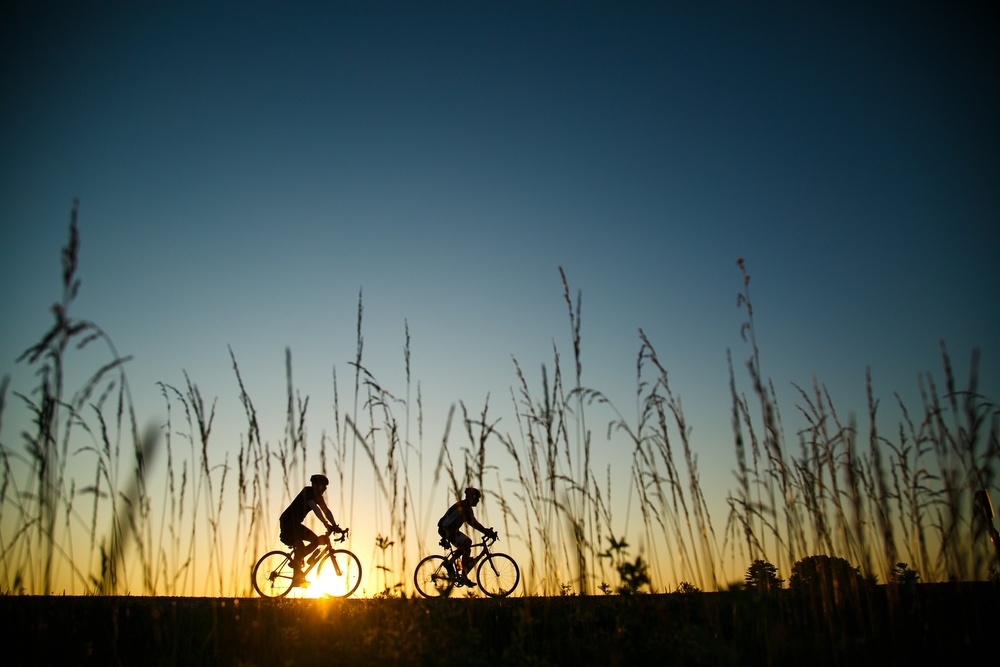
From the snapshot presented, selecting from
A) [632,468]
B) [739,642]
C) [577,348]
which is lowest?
[739,642]

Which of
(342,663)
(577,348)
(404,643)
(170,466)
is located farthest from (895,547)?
(170,466)

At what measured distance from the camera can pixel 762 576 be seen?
9.57ft

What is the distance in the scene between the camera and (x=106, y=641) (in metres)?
2.85

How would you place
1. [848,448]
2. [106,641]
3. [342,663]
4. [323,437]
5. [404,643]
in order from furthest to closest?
[323,437] < [848,448] < [106,641] < [404,643] < [342,663]

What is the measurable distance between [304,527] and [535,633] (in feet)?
10.7

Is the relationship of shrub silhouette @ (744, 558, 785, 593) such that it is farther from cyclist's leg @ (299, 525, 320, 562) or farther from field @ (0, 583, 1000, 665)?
cyclist's leg @ (299, 525, 320, 562)

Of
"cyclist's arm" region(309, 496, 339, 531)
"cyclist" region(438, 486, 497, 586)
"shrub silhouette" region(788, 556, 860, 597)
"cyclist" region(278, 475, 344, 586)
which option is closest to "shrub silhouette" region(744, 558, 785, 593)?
"shrub silhouette" region(788, 556, 860, 597)

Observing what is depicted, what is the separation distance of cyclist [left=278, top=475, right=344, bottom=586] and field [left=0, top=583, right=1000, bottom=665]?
4.67 ft

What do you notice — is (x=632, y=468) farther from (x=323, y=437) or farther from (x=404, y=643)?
(x=323, y=437)

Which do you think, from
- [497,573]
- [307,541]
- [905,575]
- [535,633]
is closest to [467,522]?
[535,633]

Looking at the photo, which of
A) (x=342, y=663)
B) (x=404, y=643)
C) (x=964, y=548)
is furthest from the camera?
(x=964, y=548)

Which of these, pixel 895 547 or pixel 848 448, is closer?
pixel 895 547

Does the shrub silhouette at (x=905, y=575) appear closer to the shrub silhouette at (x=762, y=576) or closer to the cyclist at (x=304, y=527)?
the shrub silhouette at (x=762, y=576)

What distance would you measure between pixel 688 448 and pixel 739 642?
3.16 ft
